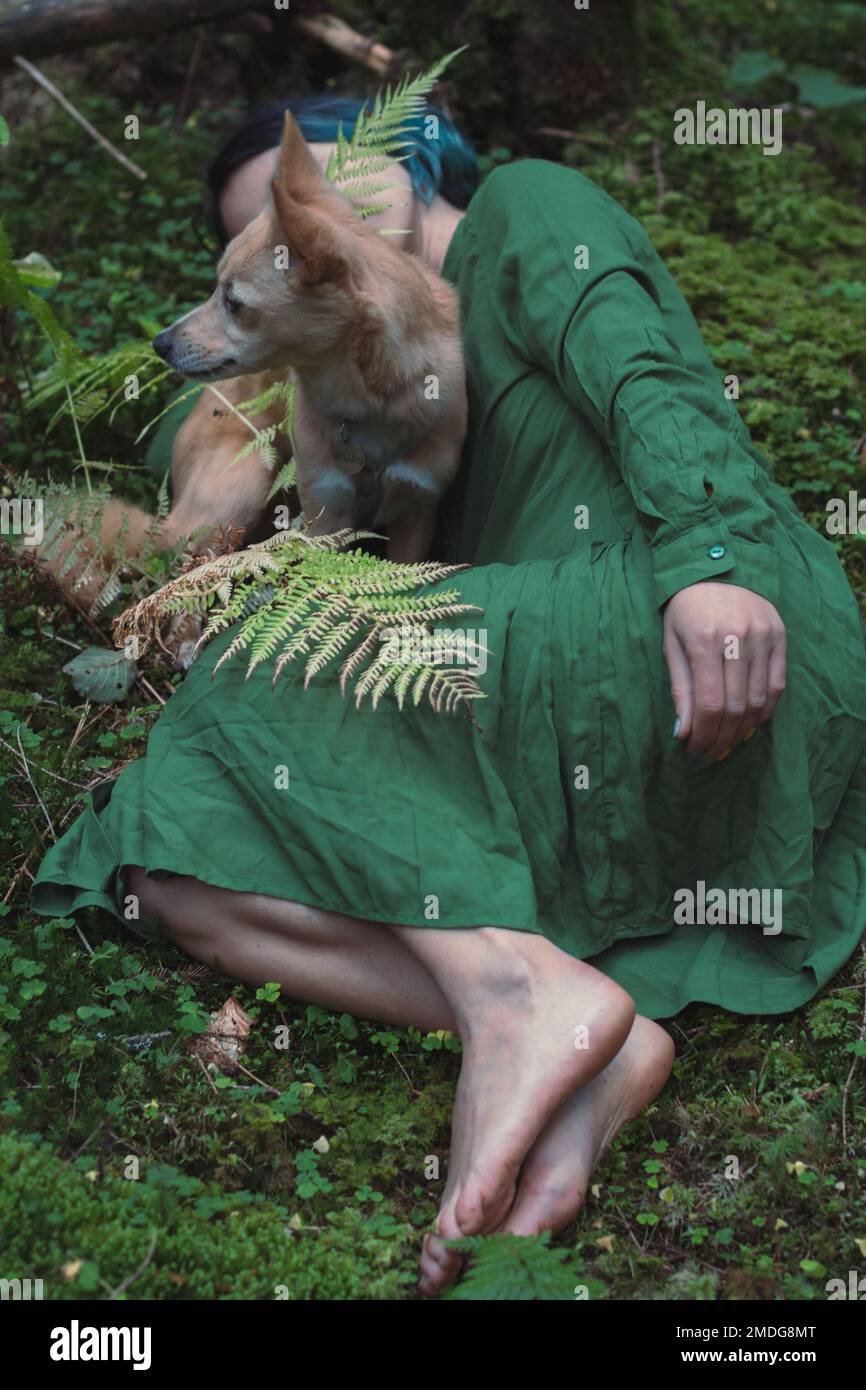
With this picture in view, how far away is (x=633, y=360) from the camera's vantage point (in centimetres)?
307

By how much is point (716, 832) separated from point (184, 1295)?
1434mm

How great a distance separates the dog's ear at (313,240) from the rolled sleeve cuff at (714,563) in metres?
1.34

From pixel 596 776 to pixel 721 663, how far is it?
0.37 m

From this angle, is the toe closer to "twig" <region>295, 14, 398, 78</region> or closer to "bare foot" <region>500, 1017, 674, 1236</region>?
"bare foot" <region>500, 1017, 674, 1236</region>

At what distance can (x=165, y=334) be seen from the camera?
12.6 feet

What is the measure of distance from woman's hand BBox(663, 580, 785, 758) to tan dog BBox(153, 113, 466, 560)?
1.30 metres

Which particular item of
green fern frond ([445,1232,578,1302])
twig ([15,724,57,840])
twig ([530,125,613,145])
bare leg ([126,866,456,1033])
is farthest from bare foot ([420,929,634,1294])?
twig ([530,125,613,145])

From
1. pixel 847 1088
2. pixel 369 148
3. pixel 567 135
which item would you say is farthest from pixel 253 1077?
pixel 567 135

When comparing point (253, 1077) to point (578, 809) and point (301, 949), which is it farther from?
point (578, 809)

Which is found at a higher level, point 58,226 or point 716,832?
point 58,226

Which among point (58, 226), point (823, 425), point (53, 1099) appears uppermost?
point (58, 226)

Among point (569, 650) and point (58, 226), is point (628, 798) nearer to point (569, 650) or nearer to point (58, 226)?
point (569, 650)
